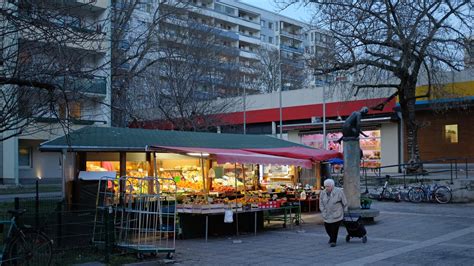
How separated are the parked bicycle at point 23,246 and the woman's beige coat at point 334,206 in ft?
21.5

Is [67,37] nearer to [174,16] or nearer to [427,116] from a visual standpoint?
[174,16]

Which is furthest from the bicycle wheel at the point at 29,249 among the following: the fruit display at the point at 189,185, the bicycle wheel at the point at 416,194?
the bicycle wheel at the point at 416,194

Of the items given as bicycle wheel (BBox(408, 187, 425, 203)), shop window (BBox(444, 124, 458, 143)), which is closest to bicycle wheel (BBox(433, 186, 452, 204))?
bicycle wheel (BBox(408, 187, 425, 203))

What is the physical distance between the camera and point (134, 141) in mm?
16906

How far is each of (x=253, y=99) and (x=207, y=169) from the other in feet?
89.1

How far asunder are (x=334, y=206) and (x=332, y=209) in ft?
0.30

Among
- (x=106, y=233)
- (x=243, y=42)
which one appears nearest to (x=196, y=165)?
(x=106, y=233)

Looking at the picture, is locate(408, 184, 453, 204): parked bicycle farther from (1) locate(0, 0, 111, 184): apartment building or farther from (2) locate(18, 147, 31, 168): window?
(2) locate(18, 147, 31, 168): window

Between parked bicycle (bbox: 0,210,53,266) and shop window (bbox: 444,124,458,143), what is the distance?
2842 centimetres

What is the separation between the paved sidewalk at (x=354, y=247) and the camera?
11.0m

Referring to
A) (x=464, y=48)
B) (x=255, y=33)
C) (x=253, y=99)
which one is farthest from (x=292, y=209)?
(x=255, y=33)

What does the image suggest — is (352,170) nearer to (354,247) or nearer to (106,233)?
(354,247)

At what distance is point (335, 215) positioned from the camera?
42.3 feet

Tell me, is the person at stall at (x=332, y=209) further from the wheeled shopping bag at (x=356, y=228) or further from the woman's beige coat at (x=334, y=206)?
the wheeled shopping bag at (x=356, y=228)
